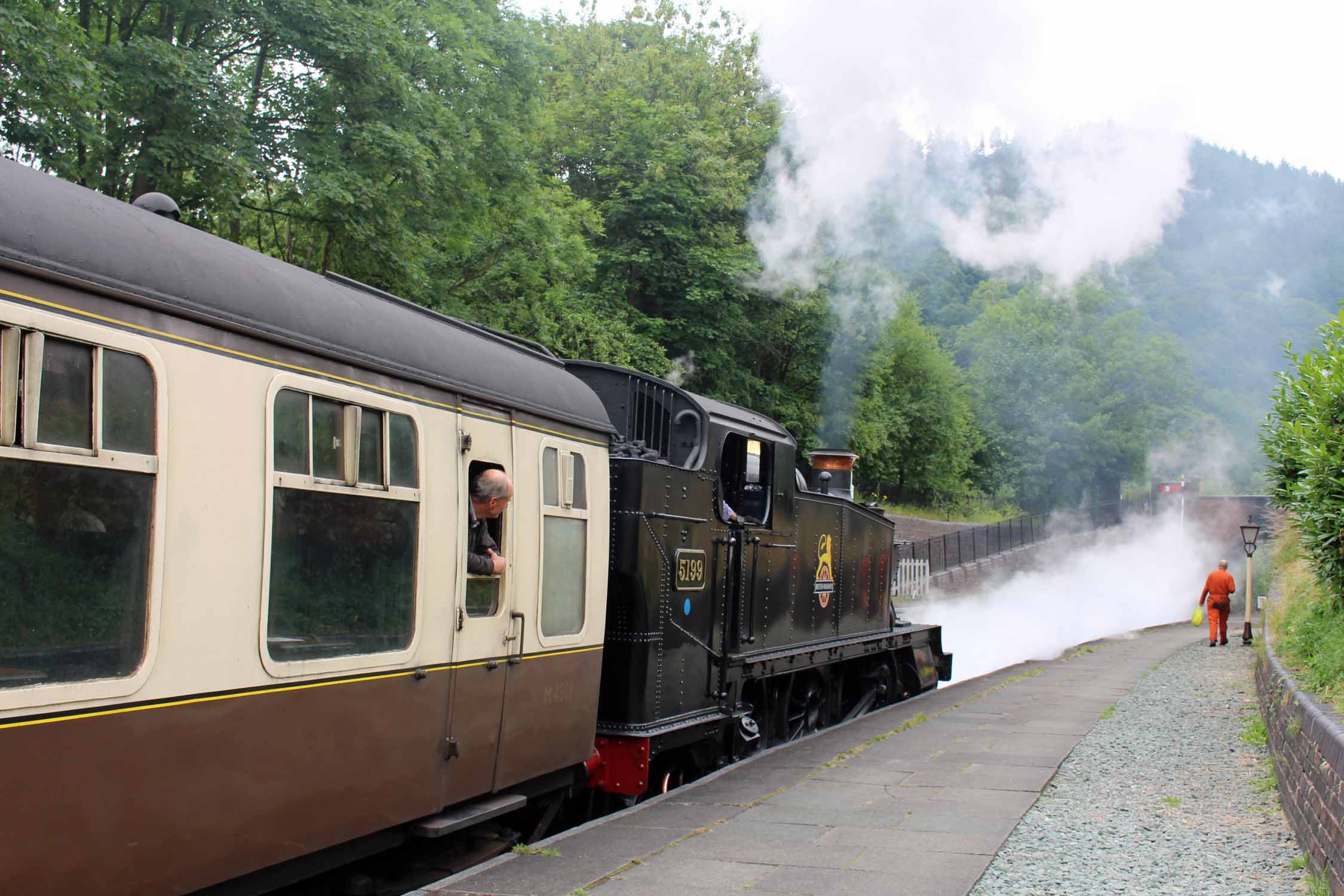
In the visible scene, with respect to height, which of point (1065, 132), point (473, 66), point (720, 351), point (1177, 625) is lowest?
point (1177, 625)

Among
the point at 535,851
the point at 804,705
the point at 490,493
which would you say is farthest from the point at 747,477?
the point at 490,493

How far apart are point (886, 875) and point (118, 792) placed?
12.0ft

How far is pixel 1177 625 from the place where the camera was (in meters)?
34.2

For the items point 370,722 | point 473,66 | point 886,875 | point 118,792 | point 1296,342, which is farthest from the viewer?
point 1296,342

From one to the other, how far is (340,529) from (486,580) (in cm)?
121

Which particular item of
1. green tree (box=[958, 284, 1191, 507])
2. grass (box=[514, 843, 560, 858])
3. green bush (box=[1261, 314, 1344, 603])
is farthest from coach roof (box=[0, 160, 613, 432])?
green tree (box=[958, 284, 1191, 507])

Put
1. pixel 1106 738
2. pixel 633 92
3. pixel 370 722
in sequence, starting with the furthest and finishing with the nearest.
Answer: pixel 633 92 < pixel 1106 738 < pixel 370 722

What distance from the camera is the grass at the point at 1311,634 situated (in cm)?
779

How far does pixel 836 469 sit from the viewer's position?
1173cm

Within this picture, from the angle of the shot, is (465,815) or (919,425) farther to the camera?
(919,425)

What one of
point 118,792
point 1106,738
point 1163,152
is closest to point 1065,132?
point 1163,152

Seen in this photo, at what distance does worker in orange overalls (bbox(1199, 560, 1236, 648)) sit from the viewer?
71.4ft

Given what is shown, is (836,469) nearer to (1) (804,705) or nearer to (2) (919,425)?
(1) (804,705)

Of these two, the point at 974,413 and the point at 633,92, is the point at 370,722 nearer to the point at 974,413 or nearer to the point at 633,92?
the point at 633,92
